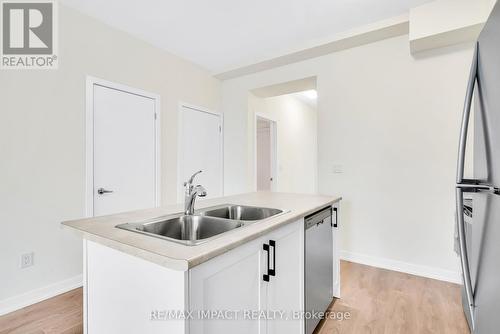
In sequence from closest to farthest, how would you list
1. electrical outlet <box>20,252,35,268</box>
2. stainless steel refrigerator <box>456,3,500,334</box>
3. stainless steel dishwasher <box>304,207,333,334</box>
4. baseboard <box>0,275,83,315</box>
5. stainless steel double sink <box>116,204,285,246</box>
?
1. stainless steel refrigerator <box>456,3,500,334</box>
2. stainless steel double sink <box>116,204,285,246</box>
3. stainless steel dishwasher <box>304,207,333,334</box>
4. baseboard <box>0,275,83,315</box>
5. electrical outlet <box>20,252,35,268</box>

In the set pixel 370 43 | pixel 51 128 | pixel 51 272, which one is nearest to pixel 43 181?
pixel 51 128

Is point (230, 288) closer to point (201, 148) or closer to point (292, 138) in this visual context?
point (201, 148)

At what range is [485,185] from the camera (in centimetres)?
72

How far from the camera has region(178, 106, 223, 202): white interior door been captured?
3562mm

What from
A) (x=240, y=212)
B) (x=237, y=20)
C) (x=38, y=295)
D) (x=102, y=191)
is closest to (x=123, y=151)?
(x=102, y=191)

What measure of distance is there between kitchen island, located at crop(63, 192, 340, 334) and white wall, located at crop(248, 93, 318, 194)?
288 centimetres

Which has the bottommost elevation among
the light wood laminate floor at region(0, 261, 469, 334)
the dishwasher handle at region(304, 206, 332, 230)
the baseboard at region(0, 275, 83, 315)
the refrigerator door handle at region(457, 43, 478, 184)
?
the light wood laminate floor at region(0, 261, 469, 334)

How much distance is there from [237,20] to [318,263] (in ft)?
8.12

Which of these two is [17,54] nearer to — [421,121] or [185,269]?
[185,269]

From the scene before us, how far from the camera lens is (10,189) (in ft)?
6.65

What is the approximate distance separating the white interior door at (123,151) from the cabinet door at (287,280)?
215 centimetres

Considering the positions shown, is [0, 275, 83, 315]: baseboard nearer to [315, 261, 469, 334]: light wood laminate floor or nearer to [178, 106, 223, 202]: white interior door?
[178, 106, 223, 202]: white interior door

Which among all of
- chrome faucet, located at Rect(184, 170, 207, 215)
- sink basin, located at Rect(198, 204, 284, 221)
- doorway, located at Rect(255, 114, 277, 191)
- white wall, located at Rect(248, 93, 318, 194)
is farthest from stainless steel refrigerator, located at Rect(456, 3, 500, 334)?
doorway, located at Rect(255, 114, 277, 191)

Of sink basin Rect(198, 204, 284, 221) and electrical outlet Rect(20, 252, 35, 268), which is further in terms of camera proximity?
electrical outlet Rect(20, 252, 35, 268)
